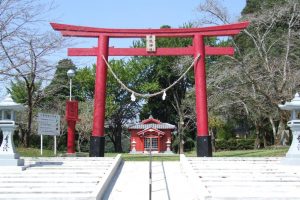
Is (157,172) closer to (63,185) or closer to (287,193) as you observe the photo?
(63,185)

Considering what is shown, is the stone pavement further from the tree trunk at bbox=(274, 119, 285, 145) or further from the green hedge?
the green hedge

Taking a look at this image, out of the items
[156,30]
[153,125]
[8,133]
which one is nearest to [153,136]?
[153,125]

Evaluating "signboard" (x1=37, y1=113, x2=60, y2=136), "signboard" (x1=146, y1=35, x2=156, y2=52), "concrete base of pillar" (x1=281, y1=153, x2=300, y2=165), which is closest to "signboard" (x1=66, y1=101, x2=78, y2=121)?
"signboard" (x1=37, y1=113, x2=60, y2=136)

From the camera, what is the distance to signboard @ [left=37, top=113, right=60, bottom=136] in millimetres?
19062

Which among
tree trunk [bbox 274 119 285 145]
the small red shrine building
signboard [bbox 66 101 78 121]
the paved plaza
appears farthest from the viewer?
the small red shrine building

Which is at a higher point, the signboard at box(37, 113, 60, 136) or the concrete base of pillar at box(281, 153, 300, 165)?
the signboard at box(37, 113, 60, 136)

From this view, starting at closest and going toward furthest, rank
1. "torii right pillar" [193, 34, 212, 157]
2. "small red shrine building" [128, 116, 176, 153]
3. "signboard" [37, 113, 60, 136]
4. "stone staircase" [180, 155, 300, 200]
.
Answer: "stone staircase" [180, 155, 300, 200]
"torii right pillar" [193, 34, 212, 157]
"signboard" [37, 113, 60, 136]
"small red shrine building" [128, 116, 176, 153]

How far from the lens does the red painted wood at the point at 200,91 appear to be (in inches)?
654

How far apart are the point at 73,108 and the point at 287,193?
1232 centimetres

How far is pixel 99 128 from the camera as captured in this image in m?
16.6

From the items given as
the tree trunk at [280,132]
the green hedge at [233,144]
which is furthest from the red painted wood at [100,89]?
the green hedge at [233,144]

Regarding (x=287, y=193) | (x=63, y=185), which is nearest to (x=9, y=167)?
(x=63, y=185)

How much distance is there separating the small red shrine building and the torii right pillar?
2622 centimetres

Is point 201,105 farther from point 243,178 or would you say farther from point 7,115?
point 7,115
